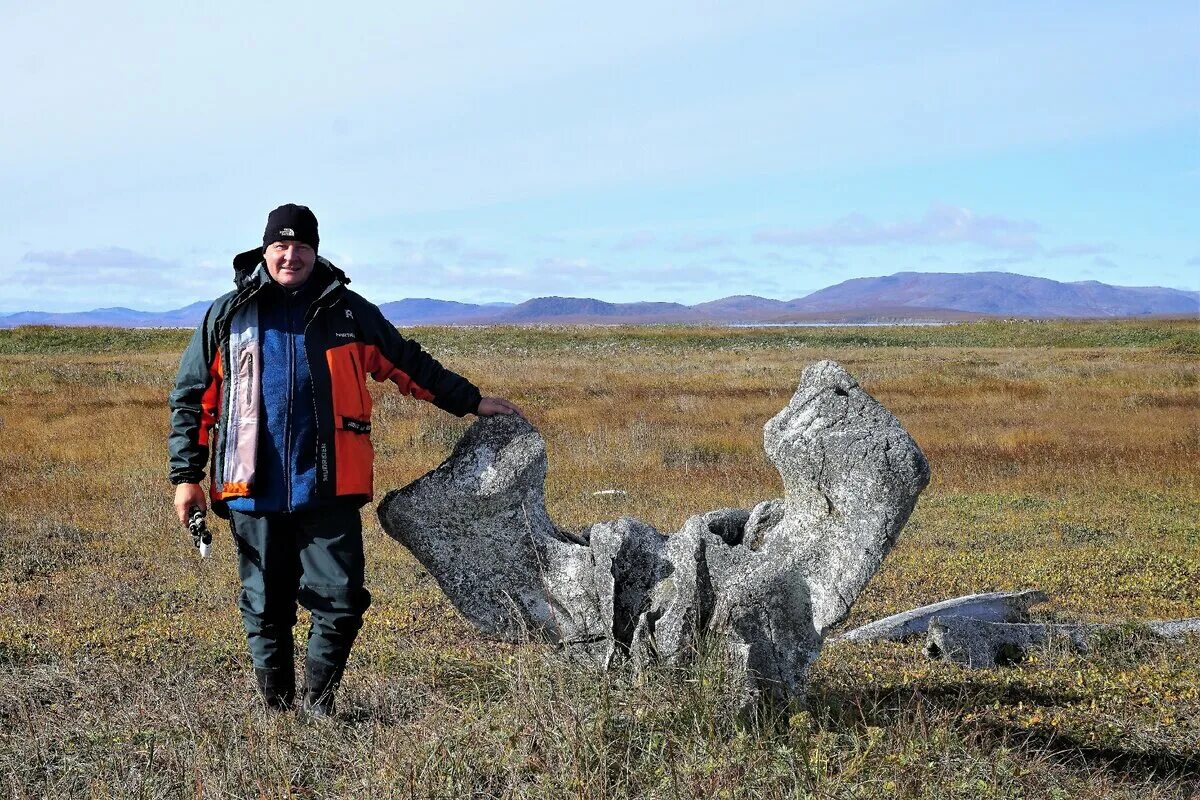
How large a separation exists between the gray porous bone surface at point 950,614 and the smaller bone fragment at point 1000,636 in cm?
29

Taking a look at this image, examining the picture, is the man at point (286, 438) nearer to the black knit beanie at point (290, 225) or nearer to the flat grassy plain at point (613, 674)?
the black knit beanie at point (290, 225)

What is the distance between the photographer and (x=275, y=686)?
5.14 meters

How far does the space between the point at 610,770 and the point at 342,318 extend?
93.2 inches

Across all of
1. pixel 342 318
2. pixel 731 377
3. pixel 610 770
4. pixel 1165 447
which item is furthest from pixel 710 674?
A: pixel 731 377

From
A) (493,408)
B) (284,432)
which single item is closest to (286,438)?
(284,432)

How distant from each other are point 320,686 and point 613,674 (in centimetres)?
140

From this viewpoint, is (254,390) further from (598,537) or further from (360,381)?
(598,537)

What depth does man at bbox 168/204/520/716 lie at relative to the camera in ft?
15.8

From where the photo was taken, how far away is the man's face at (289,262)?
4.91m

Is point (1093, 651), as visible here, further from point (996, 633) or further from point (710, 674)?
point (710, 674)

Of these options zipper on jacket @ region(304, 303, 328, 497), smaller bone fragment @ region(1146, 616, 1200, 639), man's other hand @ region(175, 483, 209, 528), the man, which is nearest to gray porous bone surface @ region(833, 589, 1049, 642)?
smaller bone fragment @ region(1146, 616, 1200, 639)

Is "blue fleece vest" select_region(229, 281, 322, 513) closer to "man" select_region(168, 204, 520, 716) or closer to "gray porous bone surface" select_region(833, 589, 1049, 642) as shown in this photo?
"man" select_region(168, 204, 520, 716)

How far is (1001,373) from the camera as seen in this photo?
1454 inches

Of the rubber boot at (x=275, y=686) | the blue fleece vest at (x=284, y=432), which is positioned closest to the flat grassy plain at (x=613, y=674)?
the rubber boot at (x=275, y=686)
